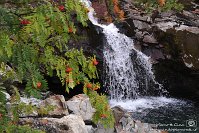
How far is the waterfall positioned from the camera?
15414 millimetres

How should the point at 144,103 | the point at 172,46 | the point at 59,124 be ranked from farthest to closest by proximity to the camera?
the point at 172,46
the point at 144,103
the point at 59,124

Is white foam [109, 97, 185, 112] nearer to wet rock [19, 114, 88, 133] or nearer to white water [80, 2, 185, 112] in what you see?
white water [80, 2, 185, 112]

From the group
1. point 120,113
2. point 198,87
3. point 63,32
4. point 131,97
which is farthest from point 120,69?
point 63,32

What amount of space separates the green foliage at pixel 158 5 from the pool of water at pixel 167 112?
4.54 meters

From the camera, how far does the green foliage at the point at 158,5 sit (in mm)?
17062

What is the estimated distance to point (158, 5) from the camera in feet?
57.7

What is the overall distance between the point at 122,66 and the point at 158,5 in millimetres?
4171

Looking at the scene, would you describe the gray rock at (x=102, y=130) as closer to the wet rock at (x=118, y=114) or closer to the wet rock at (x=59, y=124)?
the wet rock at (x=59, y=124)

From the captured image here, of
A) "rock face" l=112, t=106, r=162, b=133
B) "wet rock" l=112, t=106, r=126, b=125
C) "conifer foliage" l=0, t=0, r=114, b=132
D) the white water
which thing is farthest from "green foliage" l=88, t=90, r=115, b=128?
the white water

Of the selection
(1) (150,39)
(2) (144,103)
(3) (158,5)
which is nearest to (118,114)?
(2) (144,103)

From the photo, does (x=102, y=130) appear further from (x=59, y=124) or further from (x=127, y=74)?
(x=127, y=74)

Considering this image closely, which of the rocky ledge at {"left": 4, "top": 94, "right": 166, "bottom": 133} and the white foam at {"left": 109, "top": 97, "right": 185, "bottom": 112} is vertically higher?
the rocky ledge at {"left": 4, "top": 94, "right": 166, "bottom": 133}

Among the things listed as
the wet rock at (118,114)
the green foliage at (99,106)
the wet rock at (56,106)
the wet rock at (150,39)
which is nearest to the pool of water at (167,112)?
the wet rock at (150,39)

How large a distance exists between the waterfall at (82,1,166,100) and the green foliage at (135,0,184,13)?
8.23 ft
